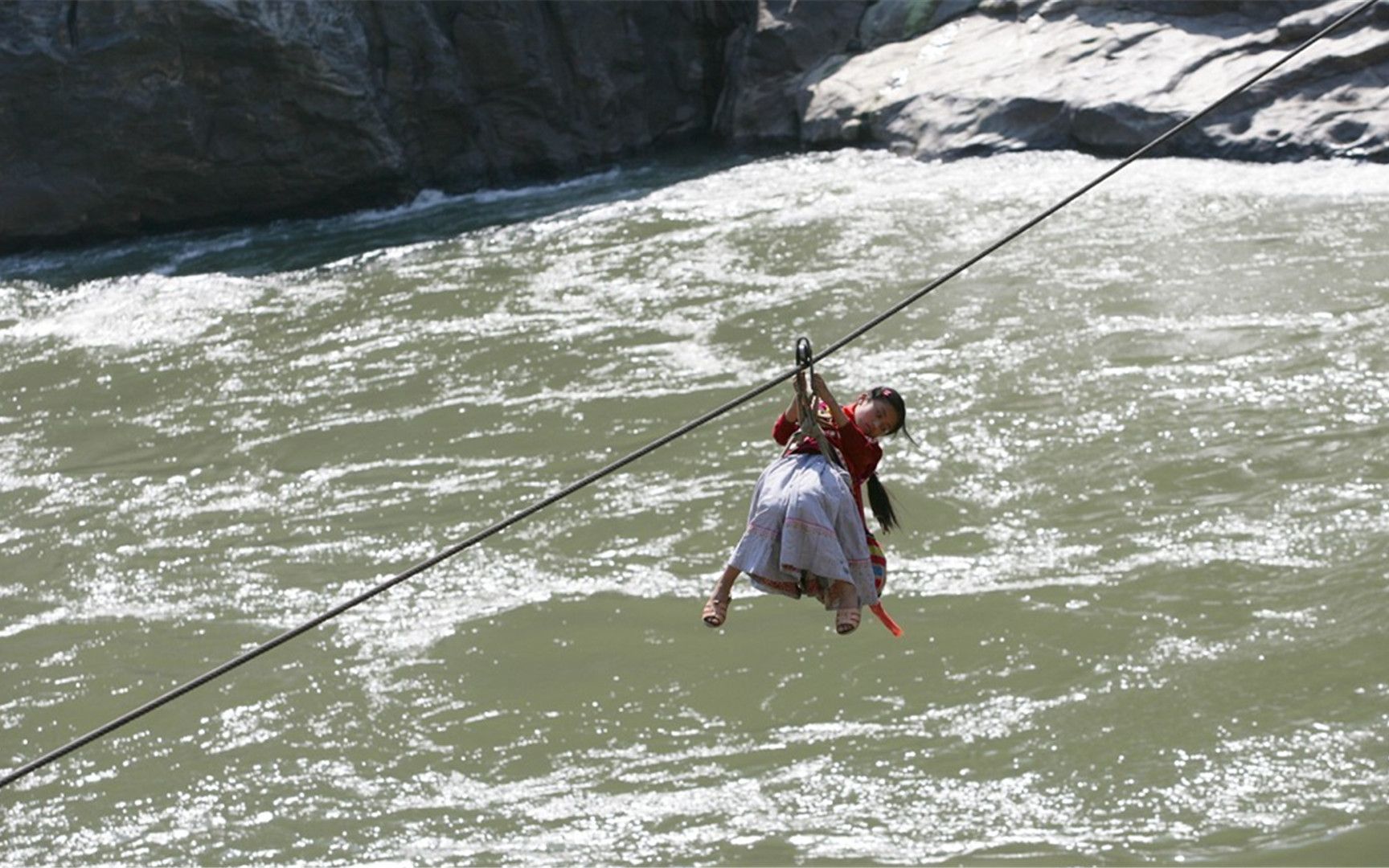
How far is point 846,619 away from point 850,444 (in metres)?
0.53

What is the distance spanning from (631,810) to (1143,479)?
3.50 metres

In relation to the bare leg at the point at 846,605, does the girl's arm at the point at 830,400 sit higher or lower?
higher

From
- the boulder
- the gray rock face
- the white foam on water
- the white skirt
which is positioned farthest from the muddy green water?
the gray rock face

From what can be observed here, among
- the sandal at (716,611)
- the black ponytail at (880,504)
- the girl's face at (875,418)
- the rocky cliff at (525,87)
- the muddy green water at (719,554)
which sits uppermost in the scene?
the rocky cliff at (525,87)

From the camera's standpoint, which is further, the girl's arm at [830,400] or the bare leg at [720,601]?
the bare leg at [720,601]

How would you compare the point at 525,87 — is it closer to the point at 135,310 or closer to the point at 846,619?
the point at 135,310

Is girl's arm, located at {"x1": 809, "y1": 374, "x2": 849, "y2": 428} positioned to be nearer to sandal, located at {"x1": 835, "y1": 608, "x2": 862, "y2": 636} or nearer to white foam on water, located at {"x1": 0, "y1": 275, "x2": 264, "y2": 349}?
sandal, located at {"x1": 835, "y1": 608, "x2": 862, "y2": 636}

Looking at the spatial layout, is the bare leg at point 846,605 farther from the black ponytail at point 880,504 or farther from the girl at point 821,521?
the black ponytail at point 880,504

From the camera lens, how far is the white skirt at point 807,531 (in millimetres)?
4793

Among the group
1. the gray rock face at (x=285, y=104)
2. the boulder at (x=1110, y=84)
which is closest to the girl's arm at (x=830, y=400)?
the boulder at (x=1110, y=84)

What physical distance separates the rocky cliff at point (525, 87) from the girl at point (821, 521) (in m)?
9.53

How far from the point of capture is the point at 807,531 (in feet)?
15.7

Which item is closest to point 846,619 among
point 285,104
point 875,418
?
point 875,418

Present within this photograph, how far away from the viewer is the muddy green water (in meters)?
6.50
